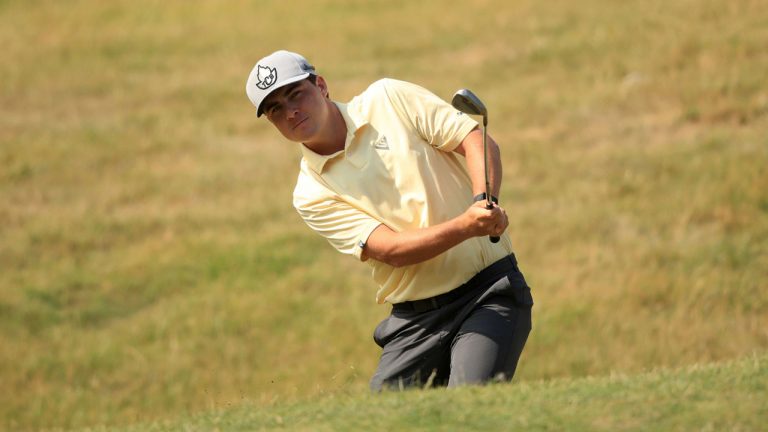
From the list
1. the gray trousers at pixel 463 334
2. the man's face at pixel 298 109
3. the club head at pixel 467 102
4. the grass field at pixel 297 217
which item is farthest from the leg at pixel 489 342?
the man's face at pixel 298 109

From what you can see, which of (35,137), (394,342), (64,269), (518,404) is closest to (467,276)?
(394,342)

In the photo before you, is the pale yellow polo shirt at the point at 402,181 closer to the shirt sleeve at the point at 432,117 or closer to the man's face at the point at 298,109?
the shirt sleeve at the point at 432,117

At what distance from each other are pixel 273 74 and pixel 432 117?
34.0 inches

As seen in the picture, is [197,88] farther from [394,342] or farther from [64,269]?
[394,342]

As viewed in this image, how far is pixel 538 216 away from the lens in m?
16.5

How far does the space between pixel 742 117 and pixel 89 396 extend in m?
10.6

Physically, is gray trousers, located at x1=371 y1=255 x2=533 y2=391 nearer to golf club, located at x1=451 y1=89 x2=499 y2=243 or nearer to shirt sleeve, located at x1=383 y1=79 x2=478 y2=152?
golf club, located at x1=451 y1=89 x2=499 y2=243

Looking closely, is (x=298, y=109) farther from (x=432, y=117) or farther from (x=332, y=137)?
(x=432, y=117)

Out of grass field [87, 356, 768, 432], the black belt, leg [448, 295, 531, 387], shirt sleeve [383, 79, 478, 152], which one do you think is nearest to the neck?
shirt sleeve [383, 79, 478, 152]

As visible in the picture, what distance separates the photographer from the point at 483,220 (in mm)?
5828

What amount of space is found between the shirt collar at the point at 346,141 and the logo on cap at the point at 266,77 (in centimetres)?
47

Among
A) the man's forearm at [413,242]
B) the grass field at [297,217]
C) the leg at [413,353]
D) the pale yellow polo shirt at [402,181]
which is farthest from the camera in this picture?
the grass field at [297,217]

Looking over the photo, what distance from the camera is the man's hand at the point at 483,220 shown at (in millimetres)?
5820

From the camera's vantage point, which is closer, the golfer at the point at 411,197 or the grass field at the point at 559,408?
the grass field at the point at 559,408
